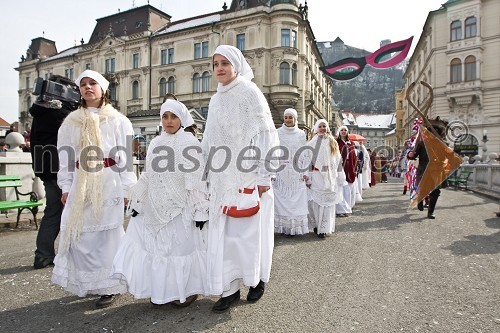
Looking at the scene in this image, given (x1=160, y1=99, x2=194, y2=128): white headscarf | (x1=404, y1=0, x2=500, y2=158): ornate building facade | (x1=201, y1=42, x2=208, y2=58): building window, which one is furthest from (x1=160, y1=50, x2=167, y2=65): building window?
(x1=160, y1=99, x2=194, y2=128): white headscarf

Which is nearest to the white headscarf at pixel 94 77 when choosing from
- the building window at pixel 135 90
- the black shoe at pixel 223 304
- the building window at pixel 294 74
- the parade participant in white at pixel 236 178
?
the parade participant in white at pixel 236 178

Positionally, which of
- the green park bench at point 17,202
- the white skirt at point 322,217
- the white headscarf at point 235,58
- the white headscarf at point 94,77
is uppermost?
the white headscarf at point 235,58

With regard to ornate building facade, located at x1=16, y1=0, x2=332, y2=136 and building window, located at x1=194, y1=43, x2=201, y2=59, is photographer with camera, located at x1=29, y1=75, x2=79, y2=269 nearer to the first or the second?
ornate building facade, located at x1=16, y1=0, x2=332, y2=136

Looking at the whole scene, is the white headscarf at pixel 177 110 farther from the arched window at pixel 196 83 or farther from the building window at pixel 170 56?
the building window at pixel 170 56

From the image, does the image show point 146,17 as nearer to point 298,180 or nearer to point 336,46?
point 298,180

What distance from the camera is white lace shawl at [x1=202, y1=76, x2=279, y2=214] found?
3360 millimetres

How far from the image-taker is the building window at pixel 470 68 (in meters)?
37.8

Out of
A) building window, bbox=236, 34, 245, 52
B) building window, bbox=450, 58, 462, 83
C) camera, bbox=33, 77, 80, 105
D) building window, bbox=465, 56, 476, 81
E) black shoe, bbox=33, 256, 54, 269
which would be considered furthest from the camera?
building window, bbox=236, 34, 245, 52

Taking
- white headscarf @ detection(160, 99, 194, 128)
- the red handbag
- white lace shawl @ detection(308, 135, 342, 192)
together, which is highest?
white headscarf @ detection(160, 99, 194, 128)

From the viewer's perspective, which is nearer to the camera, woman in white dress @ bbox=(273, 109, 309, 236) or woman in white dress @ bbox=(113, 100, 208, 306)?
woman in white dress @ bbox=(113, 100, 208, 306)

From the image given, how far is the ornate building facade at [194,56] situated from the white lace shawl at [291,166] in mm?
26577

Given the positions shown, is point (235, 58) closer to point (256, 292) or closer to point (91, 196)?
point (91, 196)

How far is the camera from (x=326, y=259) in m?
5.02

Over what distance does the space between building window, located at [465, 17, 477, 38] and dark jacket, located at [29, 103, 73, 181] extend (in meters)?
44.2
